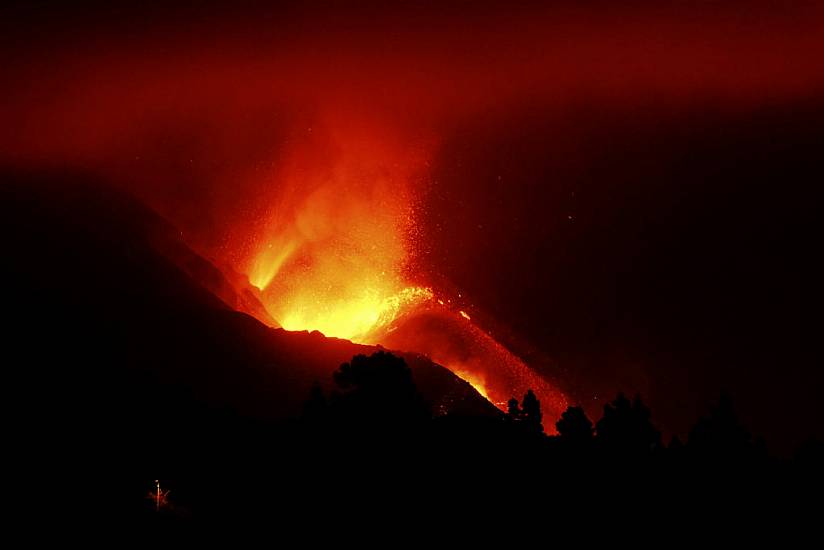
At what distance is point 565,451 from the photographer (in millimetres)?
41094

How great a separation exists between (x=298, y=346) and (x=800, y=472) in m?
31.5

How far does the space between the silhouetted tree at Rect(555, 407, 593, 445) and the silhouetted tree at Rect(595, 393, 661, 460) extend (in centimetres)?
78

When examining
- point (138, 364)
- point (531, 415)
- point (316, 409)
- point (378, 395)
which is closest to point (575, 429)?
point (531, 415)

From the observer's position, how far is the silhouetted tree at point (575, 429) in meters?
43.4

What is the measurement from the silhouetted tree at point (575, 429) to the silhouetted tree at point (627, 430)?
0.78 meters

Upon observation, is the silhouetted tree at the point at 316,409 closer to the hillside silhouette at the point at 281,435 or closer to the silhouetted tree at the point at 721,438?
the hillside silhouette at the point at 281,435

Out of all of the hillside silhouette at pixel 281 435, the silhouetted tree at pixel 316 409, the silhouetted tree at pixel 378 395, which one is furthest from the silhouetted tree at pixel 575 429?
the silhouetted tree at pixel 316 409

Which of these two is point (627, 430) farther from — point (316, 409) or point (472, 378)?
point (472, 378)

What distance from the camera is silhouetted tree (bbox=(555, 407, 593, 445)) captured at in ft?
143

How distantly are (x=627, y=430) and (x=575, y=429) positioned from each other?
2575 millimetres

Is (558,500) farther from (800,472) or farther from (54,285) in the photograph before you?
(54,285)

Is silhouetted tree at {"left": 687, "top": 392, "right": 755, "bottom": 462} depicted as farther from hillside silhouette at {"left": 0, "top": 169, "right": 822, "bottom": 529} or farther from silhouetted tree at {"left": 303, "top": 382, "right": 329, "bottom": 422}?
silhouetted tree at {"left": 303, "top": 382, "right": 329, "bottom": 422}

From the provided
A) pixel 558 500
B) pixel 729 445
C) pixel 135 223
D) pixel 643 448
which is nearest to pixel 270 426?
pixel 558 500

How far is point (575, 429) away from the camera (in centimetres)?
4481
